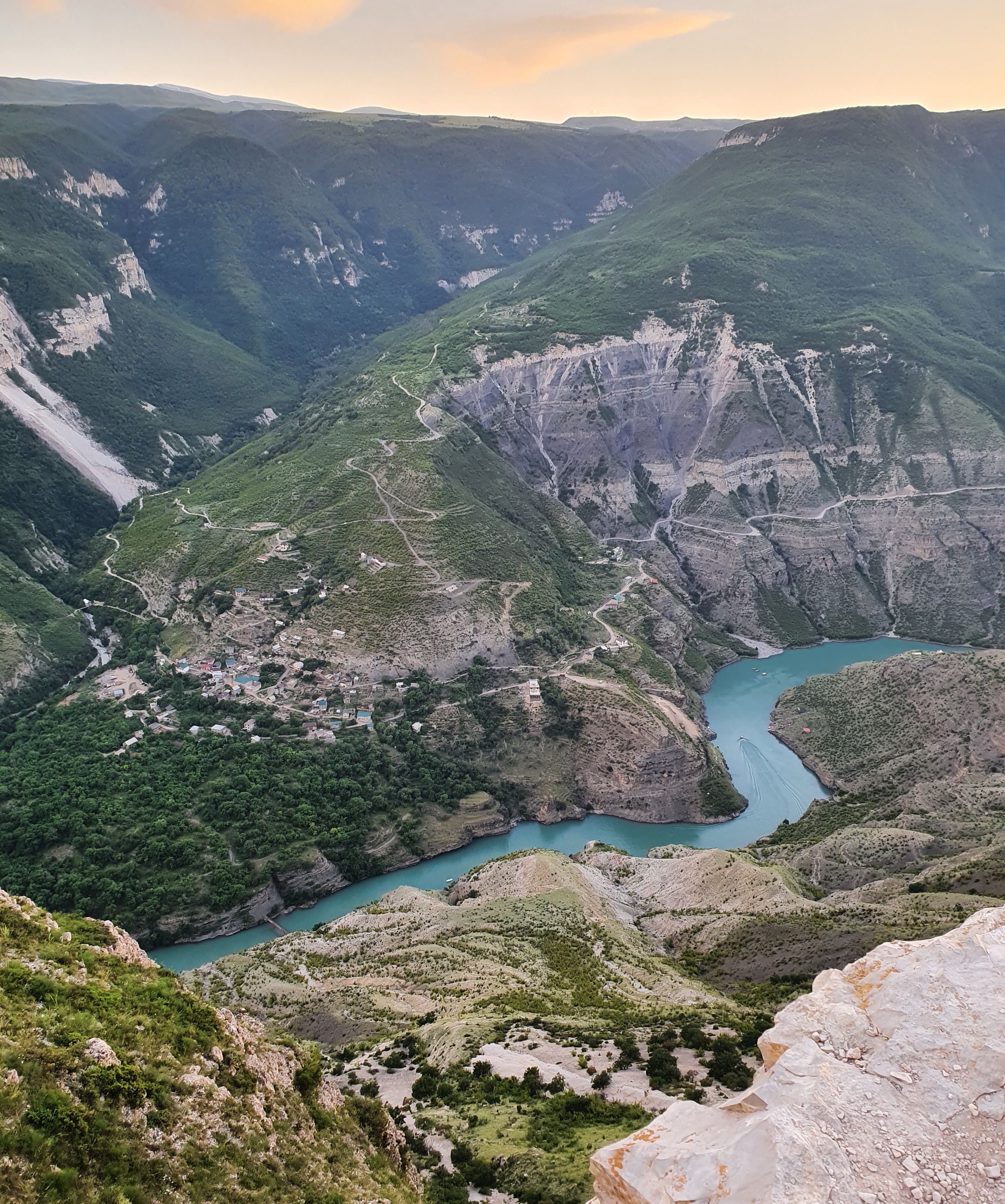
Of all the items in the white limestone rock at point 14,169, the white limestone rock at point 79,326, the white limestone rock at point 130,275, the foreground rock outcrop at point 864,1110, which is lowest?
the foreground rock outcrop at point 864,1110

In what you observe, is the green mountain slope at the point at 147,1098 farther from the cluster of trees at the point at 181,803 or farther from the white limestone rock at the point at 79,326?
the white limestone rock at the point at 79,326

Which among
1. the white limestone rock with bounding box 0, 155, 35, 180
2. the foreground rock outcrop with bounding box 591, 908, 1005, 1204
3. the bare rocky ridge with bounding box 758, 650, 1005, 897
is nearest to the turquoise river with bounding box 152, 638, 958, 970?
the bare rocky ridge with bounding box 758, 650, 1005, 897

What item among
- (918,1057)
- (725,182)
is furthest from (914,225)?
(918,1057)

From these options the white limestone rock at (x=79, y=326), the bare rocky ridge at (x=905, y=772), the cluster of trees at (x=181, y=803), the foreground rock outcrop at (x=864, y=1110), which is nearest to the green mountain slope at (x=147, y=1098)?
the foreground rock outcrop at (x=864, y=1110)

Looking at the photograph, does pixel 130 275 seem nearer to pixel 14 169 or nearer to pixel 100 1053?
pixel 14 169

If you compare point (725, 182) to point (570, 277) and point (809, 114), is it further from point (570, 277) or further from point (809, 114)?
point (570, 277)

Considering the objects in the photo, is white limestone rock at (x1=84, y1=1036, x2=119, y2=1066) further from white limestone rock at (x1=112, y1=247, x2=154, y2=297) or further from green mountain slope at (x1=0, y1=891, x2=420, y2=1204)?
white limestone rock at (x1=112, y1=247, x2=154, y2=297)
